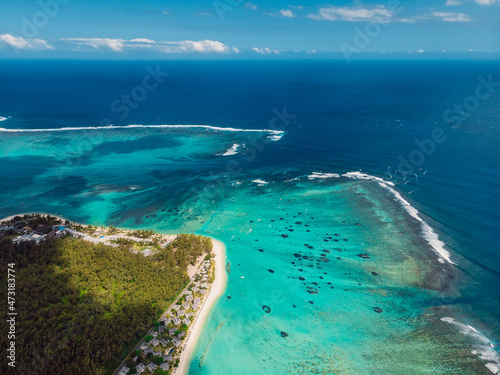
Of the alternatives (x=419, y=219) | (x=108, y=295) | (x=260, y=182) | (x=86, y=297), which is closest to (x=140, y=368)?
(x=108, y=295)

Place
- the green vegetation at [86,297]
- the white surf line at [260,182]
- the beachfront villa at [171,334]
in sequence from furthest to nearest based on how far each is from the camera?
the white surf line at [260,182]
the beachfront villa at [171,334]
the green vegetation at [86,297]

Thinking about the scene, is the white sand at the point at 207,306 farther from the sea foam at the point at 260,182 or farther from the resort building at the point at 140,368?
the sea foam at the point at 260,182

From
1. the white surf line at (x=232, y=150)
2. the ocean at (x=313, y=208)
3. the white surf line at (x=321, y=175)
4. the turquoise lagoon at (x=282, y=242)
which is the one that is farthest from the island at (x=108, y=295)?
the white surf line at (x=232, y=150)

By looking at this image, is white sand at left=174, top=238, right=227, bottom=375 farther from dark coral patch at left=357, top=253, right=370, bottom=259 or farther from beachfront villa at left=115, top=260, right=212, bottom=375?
dark coral patch at left=357, top=253, right=370, bottom=259

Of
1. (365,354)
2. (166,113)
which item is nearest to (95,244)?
(365,354)

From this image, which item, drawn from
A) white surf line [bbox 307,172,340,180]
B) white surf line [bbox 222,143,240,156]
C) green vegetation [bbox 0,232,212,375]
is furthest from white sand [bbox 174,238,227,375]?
white surf line [bbox 222,143,240,156]

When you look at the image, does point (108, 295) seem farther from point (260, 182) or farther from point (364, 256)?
point (260, 182)

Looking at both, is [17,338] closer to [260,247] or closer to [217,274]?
[217,274]
